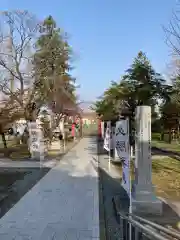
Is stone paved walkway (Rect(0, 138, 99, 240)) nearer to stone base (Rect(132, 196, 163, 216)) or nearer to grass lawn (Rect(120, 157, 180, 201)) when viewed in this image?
stone base (Rect(132, 196, 163, 216))

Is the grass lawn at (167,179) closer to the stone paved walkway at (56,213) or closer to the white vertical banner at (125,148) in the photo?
the stone paved walkway at (56,213)

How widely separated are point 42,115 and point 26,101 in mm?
5947

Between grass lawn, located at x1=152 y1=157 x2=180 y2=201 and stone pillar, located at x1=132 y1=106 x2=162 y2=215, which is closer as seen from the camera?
stone pillar, located at x1=132 y1=106 x2=162 y2=215

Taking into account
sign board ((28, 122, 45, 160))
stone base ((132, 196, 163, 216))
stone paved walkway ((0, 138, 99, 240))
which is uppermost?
sign board ((28, 122, 45, 160))

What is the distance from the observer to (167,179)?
30.3 feet

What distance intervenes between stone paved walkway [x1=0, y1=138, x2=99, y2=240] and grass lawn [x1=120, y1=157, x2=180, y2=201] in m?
1.79

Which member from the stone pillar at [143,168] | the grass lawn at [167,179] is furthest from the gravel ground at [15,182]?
the grass lawn at [167,179]

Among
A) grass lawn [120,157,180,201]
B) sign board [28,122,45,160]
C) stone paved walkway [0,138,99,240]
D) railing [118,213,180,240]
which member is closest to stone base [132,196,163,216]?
stone paved walkway [0,138,99,240]

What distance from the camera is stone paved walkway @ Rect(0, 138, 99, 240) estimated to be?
479 centimetres

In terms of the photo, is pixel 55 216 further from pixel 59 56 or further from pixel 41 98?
pixel 59 56

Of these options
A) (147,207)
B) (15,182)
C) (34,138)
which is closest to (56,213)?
(147,207)

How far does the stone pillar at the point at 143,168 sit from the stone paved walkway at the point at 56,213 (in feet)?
3.17

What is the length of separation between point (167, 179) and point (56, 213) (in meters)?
4.64

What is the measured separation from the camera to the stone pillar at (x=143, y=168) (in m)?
5.54
